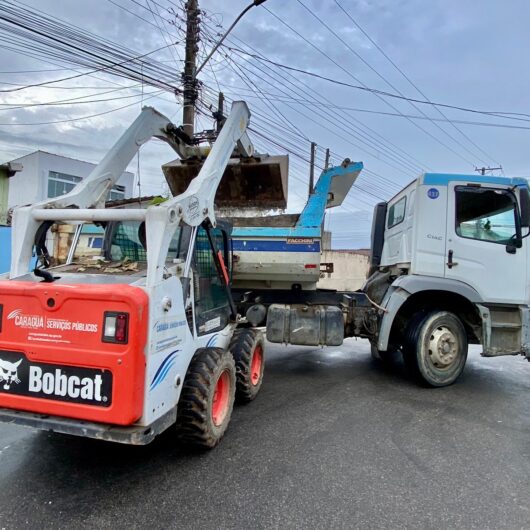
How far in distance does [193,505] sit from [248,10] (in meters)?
9.66

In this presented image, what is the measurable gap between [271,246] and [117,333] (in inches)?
150

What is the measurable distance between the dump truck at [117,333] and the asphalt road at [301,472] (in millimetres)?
452

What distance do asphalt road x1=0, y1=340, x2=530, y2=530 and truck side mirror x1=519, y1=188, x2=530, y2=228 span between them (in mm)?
2322

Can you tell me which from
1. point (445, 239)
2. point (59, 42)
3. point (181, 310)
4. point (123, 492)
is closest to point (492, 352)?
point (445, 239)

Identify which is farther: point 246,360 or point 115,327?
point 246,360

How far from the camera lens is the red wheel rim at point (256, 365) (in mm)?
5074

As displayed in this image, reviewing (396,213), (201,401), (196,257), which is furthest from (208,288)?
(396,213)

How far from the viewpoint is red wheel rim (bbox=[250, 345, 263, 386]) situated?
5.07 m

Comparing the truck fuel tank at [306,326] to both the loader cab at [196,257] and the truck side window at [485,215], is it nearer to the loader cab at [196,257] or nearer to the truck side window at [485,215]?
the loader cab at [196,257]

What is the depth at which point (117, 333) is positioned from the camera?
9.01ft

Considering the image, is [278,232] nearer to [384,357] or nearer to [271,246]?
[271,246]

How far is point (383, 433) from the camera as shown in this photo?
4.21 meters

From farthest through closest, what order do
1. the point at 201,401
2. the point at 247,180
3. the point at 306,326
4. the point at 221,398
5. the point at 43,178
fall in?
the point at 43,178
the point at 247,180
the point at 306,326
the point at 221,398
the point at 201,401

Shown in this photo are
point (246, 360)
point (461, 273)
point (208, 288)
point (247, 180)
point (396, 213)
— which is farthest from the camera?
point (247, 180)
